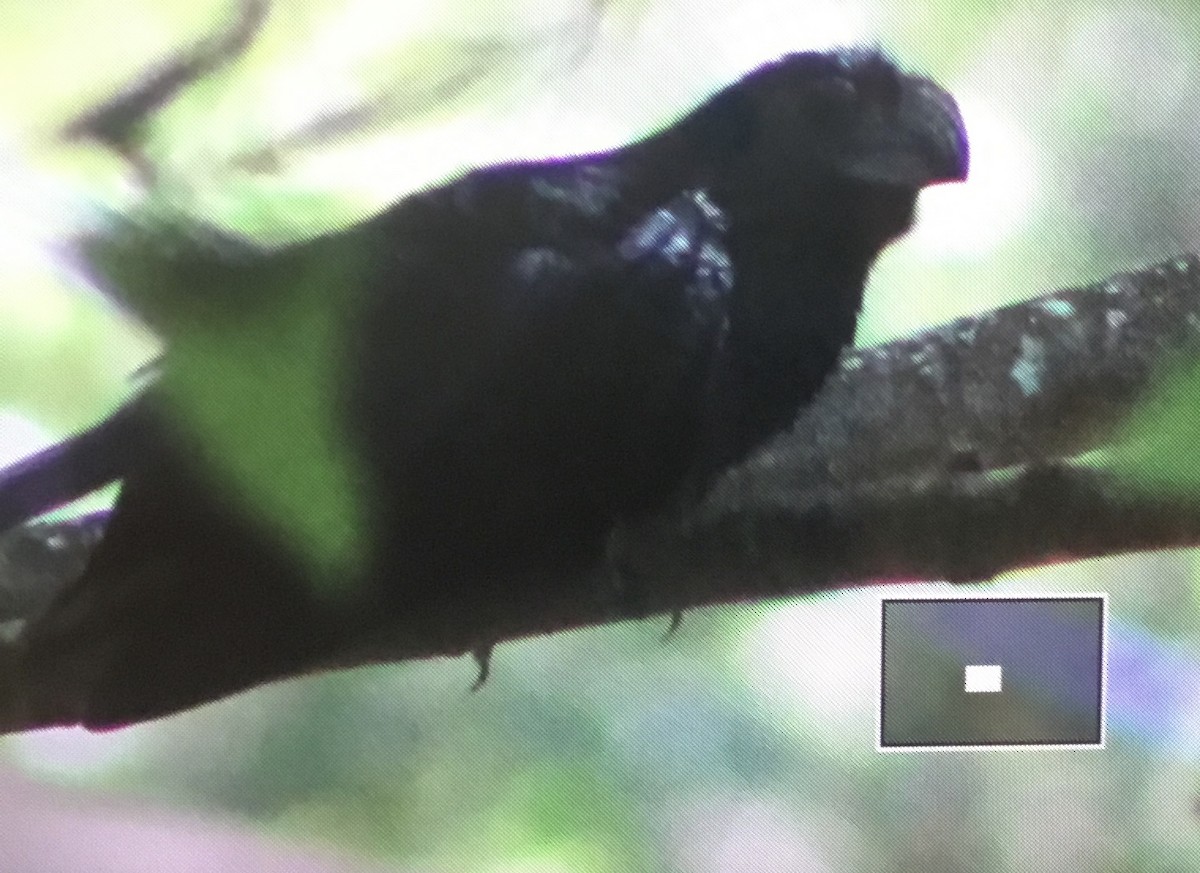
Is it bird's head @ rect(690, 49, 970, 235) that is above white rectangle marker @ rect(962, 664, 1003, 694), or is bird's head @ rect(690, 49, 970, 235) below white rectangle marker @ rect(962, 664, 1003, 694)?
above

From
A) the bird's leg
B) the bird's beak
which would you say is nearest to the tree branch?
the bird's leg


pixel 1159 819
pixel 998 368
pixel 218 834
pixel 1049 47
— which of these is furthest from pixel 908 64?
pixel 218 834

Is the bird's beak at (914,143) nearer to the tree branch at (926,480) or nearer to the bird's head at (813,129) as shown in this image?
the bird's head at (813,129)

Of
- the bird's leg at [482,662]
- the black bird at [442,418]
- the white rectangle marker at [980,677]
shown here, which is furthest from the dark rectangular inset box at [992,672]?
the bird's leg at [482,662]

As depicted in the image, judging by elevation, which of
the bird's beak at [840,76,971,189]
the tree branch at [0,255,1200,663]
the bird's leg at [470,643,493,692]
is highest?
the bird's beak at [840,76,971,189]

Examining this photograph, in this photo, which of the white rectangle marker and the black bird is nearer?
the black bird

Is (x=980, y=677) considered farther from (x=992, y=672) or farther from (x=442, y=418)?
(x=442, y=418)

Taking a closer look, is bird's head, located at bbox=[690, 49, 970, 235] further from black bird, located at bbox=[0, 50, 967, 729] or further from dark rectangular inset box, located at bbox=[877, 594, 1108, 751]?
dark rectangular inset box, located at bbox=[877, 594, 1108, 751]
